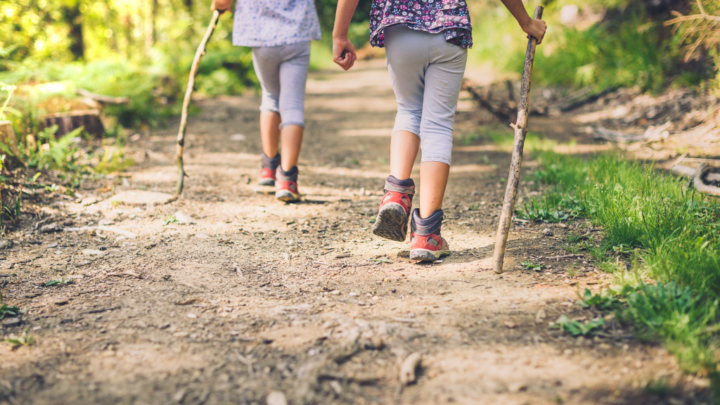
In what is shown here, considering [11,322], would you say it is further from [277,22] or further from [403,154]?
[277,22]

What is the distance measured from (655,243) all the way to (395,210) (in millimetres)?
1143

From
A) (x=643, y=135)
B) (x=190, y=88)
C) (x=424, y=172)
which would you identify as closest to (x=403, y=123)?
(x=424, y=172)

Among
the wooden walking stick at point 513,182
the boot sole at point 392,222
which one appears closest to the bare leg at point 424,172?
the boot sole at point 392,222

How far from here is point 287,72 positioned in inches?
132

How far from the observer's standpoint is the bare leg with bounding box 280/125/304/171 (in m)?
3.35

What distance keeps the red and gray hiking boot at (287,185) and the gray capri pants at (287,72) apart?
1.12 ft

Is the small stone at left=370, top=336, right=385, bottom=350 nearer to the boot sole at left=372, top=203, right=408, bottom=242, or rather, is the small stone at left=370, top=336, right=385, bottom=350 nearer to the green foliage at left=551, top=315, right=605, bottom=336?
the green foliage at left=551, top=315, right=605, bottom=336

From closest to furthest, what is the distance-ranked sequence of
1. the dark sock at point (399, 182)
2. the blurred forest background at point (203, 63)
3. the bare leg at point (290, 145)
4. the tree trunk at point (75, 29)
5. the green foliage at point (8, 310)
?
1. the green foliage at point (8, 310)
2. the dark sock at point (399, 182)
3. the bare leg at point (290, 145)
4. the blurred forest background at point (203, 63)
5. the tree trunk at point (75, 29)

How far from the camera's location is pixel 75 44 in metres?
8.89

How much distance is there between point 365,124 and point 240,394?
5.53 m

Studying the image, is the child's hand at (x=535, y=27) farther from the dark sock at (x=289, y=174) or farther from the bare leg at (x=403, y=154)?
the dark sock at (x=289, y=174)

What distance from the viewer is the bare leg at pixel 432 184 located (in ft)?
7.62

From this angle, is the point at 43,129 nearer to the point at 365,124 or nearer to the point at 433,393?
the point at 365,124

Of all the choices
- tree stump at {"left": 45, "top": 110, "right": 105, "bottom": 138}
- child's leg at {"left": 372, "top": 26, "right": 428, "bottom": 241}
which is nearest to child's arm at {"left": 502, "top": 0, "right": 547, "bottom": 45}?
child's leg at {"left": 372, "top": 26, "right": 428, "bottom": 241}
